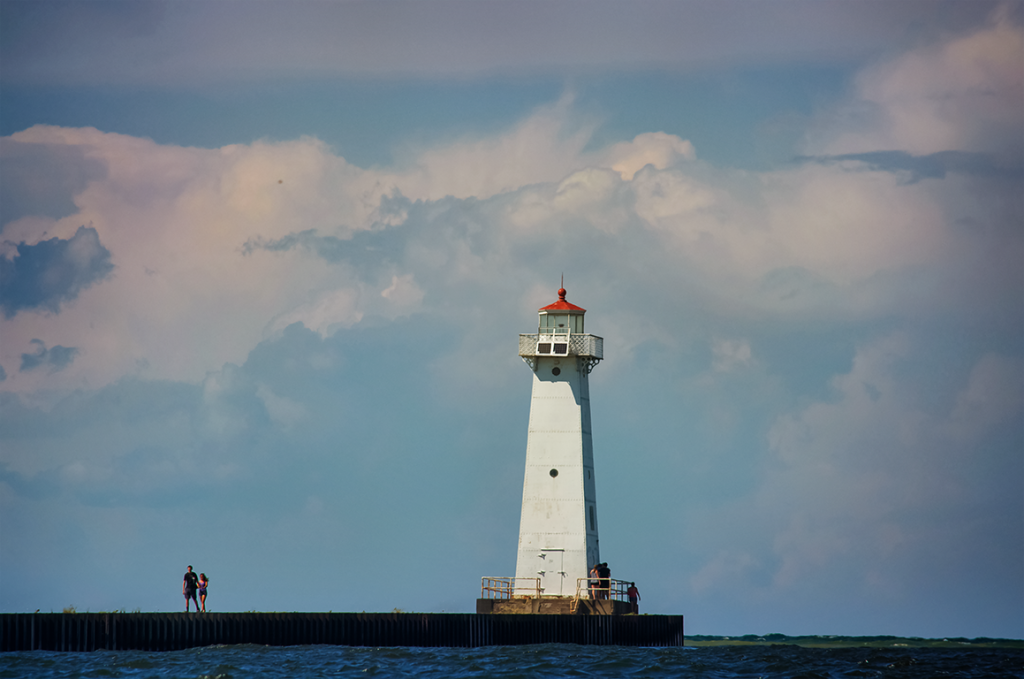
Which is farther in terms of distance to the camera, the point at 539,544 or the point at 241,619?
the point at 539,544

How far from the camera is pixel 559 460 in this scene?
52.2 m

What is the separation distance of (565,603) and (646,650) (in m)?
→ 3.61

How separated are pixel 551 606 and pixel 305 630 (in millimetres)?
10703

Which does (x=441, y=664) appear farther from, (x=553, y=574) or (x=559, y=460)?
(x=559, y=460)

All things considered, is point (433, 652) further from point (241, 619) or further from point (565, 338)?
point (565, 338)

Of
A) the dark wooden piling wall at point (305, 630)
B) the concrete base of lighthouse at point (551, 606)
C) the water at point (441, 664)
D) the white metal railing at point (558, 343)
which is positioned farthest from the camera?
the white metal railing at point (558, 343)

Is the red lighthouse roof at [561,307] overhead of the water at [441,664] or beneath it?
overhead

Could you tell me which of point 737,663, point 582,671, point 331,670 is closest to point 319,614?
point 331,670

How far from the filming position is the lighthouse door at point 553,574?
51.5 m

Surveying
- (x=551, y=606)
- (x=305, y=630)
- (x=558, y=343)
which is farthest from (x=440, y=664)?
(x=558, y=343)

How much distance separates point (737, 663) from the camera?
47.7m

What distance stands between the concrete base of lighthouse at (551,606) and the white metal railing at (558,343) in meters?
9.47

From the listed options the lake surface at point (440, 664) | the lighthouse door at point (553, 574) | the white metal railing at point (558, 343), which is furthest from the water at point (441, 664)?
the white metal railing at point (558, 343)

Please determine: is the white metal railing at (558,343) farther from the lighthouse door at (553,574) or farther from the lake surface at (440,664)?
the lake surface at (440,664)
